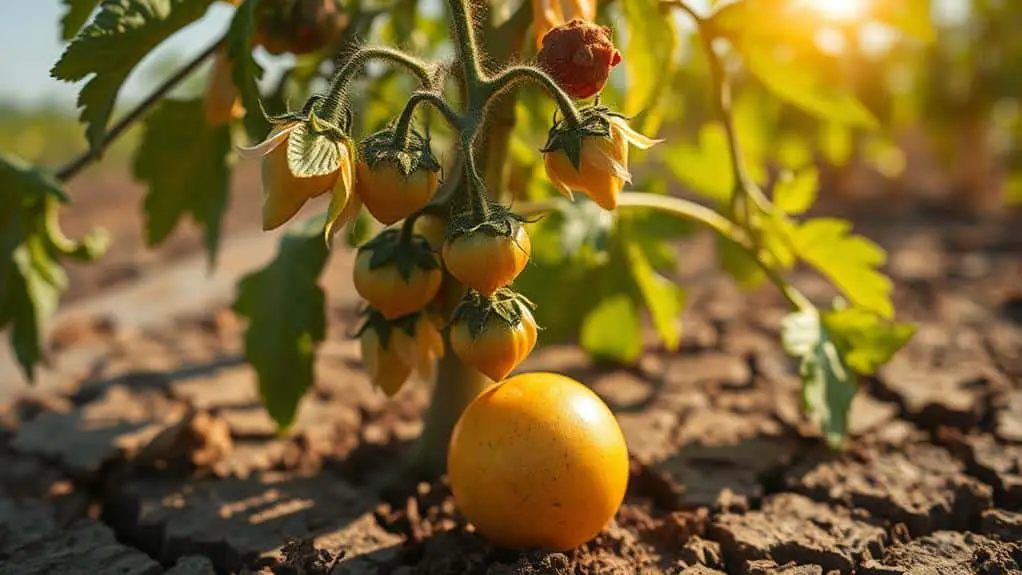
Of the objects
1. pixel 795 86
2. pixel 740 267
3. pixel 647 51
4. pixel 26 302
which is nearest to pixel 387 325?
pixel 647 51

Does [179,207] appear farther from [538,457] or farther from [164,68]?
[164,68]

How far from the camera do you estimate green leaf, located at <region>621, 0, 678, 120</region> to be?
1.89 m

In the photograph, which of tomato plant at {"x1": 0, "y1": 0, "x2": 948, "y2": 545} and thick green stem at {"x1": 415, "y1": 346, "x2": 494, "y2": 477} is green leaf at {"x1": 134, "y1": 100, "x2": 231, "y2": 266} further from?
thick green stem at {"x1": 415, "y1": 346, "x2": 494, "y2": 477}

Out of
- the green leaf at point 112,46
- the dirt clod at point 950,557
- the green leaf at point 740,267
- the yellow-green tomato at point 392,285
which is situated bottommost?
the dirt clod at point 950,557

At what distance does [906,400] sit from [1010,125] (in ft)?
14.0

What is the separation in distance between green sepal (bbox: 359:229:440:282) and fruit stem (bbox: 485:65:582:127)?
0.94 ft

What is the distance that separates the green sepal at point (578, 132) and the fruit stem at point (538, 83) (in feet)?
0.04

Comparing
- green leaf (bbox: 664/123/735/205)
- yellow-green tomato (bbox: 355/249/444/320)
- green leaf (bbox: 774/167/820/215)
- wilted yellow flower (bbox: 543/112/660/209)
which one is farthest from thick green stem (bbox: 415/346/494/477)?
green leaf (bbox: 664/123/735/205)

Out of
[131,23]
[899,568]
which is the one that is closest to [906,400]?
[899,568]

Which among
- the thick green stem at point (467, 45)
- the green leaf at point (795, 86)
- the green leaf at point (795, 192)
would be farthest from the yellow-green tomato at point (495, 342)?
the green leaf at point (795, 86)

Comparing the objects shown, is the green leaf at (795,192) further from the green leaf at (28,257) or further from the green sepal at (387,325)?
the green leaf at (28,257)

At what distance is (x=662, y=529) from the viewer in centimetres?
187

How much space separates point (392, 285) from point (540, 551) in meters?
0.54

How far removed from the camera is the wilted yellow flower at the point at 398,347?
164 centimetres
